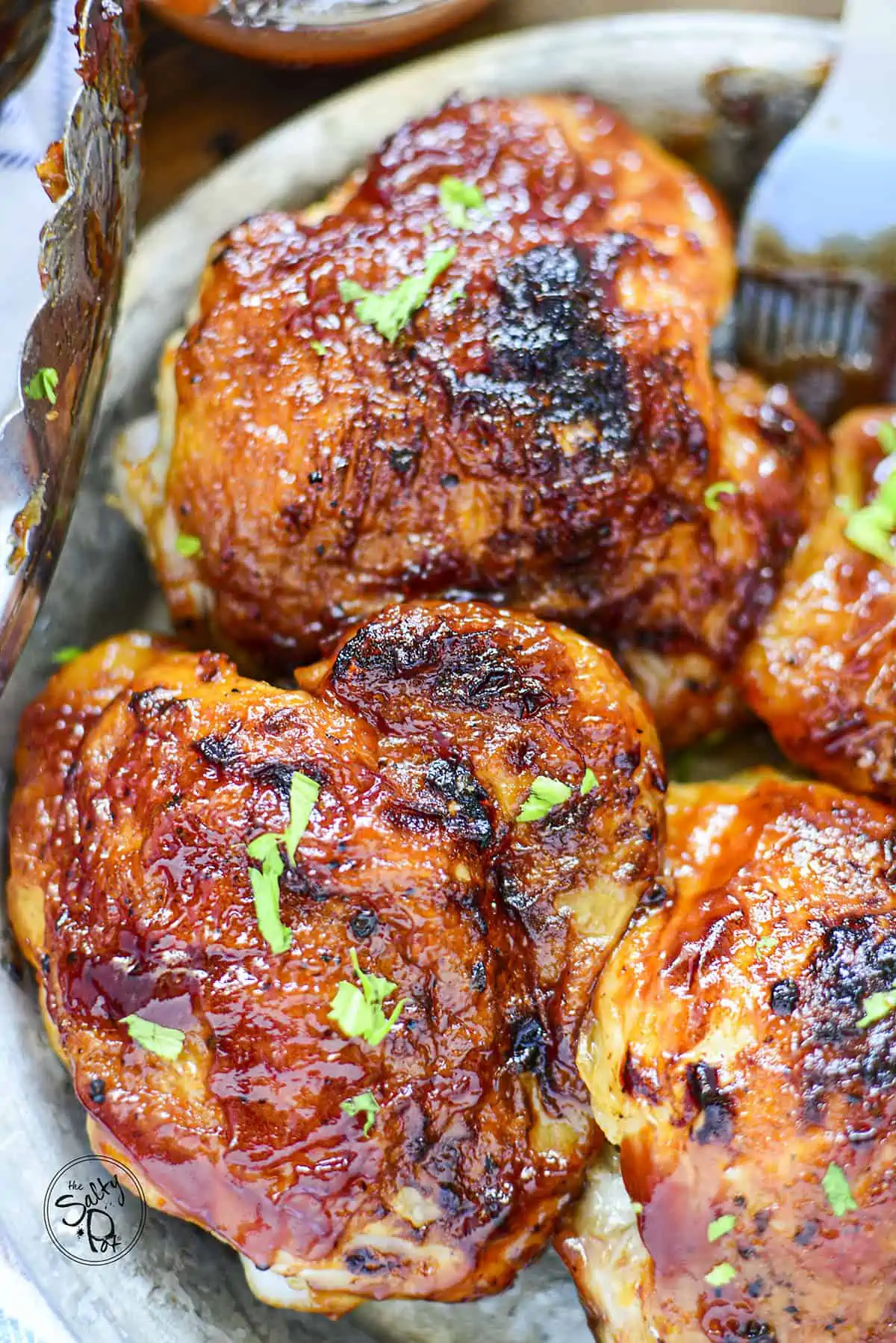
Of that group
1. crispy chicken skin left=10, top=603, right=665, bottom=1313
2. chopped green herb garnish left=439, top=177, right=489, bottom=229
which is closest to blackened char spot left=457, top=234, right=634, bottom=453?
chopped green herb garnish left=439, top=177, right=489, bottom=229

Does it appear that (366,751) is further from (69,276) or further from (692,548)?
(69,276)

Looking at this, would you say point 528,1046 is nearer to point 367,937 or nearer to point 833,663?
point 367,937

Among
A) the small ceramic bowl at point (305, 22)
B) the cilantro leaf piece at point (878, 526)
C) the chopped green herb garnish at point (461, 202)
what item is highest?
the small ceramic bowl at point (305, 22)

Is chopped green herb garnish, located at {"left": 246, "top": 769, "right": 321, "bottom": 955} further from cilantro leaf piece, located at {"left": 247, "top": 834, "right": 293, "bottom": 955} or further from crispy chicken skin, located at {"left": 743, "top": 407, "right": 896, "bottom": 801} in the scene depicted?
crispy chicken skin, located at {"left": 743, "top": 407, "right": 896, "bottom": 801}

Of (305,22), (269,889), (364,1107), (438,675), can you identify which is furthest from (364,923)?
(305,22)

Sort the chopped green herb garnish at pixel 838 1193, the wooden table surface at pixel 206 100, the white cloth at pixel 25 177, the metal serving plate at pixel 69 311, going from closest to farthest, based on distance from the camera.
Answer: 1. the chopped green herb garnish at pixel 838 1193
2. the metal serving plate at pixel 69 311
3. the white cloth at pixel 25 177
4. the wooden table surface at pixel 206 100

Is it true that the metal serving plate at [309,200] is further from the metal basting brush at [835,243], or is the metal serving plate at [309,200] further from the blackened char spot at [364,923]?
the blackened char spot at [364,923]

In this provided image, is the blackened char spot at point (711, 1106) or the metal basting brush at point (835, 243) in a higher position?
the metal basting brush at point (835, 243)

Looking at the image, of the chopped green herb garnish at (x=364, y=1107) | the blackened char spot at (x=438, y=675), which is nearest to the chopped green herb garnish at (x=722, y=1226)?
the chopped green herb garnish at (x=364, y=1107)
